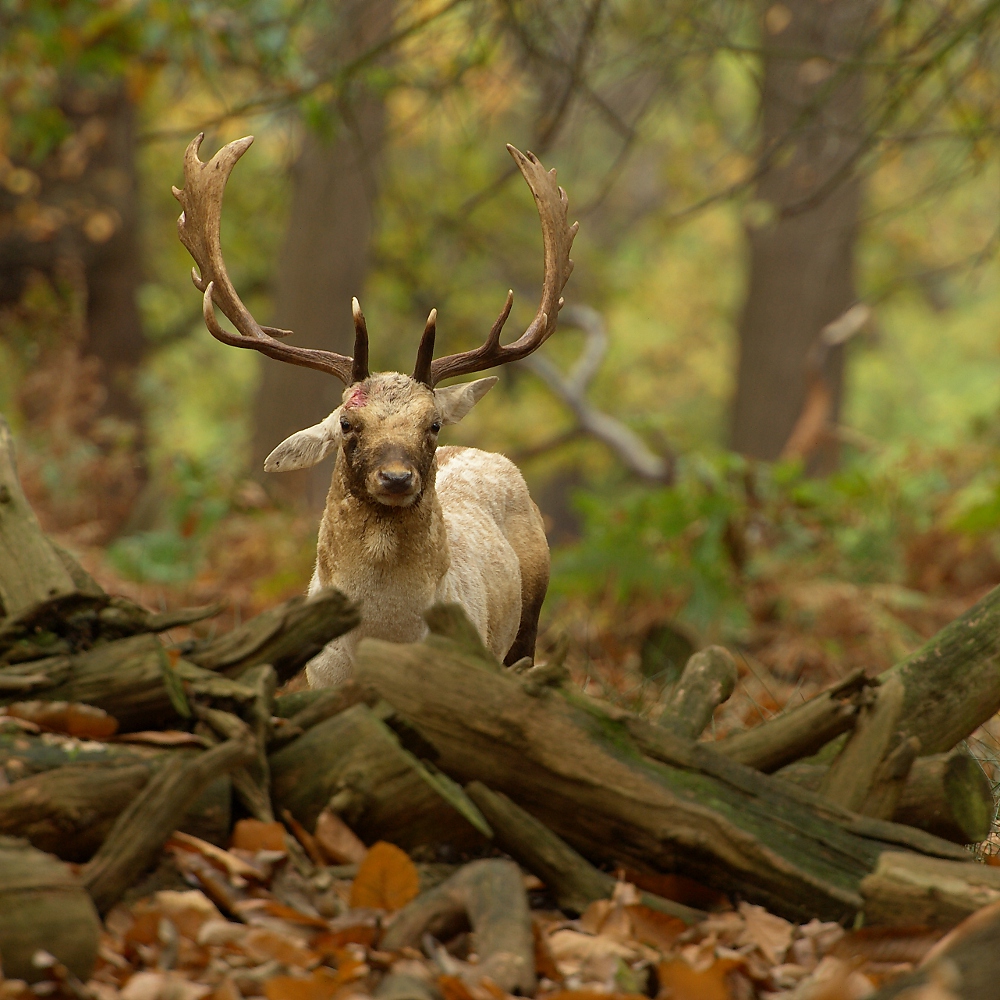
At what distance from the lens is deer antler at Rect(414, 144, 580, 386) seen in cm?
577

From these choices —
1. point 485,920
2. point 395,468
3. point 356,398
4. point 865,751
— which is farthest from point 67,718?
point 356,398

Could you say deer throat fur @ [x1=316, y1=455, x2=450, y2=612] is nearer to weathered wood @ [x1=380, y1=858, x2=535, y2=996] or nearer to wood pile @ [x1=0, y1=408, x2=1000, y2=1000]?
wood pile @ [x1=0, y1=408, x2=1000, y2=1000]

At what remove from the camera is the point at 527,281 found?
18.6m

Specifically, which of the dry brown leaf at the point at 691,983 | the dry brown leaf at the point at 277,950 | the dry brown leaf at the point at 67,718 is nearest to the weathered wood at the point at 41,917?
the dry brown leaf at the point at 277,950

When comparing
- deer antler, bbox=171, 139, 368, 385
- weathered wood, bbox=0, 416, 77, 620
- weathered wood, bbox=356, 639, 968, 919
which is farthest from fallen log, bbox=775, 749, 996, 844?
deer antler, bbox=171, 139, 368, 385

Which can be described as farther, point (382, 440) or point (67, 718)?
point (382, 440)

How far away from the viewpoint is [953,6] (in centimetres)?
709

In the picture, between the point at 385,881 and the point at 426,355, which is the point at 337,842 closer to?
the point at 385,881

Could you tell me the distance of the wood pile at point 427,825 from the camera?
2.79m

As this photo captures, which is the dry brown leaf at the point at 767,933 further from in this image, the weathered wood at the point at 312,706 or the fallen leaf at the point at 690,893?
the weathered wood at the point at 312,706

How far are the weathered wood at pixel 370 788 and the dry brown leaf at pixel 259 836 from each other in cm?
17

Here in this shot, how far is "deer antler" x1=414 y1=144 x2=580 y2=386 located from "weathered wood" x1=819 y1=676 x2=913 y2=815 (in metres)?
2.79

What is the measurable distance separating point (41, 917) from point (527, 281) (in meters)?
16.7

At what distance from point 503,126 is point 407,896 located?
24541 mm
